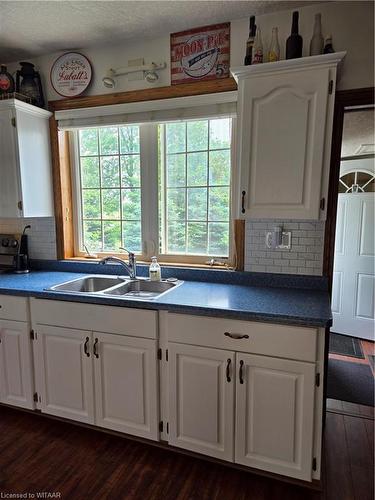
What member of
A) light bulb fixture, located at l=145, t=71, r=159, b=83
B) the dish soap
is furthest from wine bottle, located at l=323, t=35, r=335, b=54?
the dish soap

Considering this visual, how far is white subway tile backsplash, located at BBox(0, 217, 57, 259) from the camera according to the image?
2705 mm

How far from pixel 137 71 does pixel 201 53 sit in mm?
452

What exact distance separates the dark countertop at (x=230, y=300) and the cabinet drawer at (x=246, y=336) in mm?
40

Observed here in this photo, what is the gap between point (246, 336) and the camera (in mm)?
1627

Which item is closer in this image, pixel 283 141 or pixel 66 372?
pixel 283 141

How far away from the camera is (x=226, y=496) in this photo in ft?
5.25

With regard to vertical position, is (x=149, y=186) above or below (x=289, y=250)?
above

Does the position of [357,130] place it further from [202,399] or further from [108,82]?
[202,399]

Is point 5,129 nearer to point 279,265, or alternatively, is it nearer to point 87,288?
point 87,288

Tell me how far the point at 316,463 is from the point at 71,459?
1.28m

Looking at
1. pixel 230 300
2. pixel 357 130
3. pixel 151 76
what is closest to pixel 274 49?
pixel 151 76

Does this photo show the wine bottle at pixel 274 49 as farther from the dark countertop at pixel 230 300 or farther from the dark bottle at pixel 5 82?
the dark bottle at pixel 5 82

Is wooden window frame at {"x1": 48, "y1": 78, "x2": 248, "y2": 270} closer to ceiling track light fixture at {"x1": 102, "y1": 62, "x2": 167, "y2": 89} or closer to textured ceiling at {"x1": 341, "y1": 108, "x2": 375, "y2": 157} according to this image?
ceiling track light fixture at {"x1": 102, "y1": 62, "x2": 167, "y2": 89}

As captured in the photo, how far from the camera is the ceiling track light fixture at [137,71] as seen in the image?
2.22 metres
